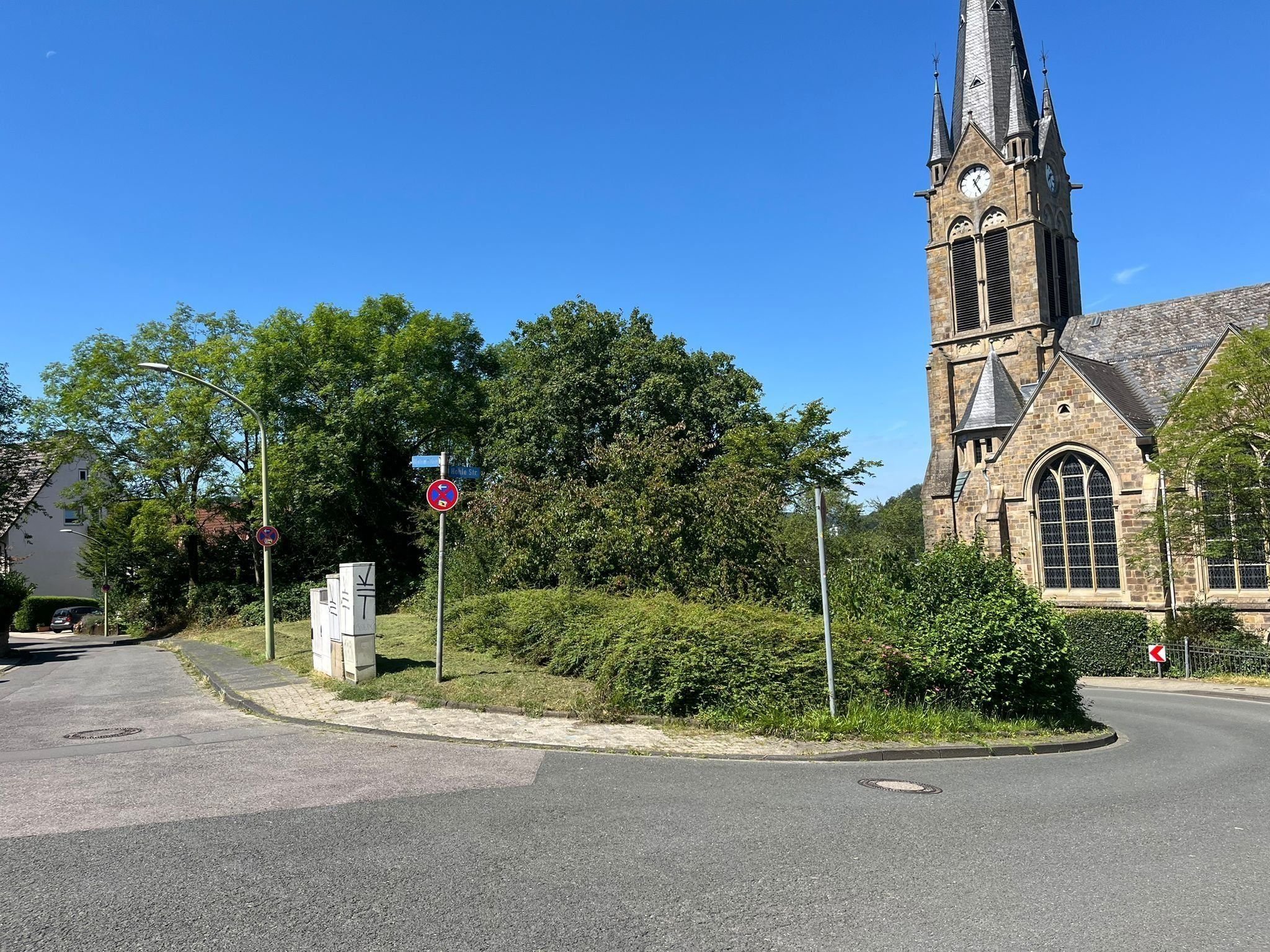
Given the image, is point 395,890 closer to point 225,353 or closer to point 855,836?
point 855,836

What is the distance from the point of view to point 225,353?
36.5m

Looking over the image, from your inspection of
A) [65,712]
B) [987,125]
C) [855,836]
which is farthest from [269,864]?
[987,125]

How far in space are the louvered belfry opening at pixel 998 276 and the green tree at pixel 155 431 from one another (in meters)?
35.2

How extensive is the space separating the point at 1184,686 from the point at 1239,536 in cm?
546

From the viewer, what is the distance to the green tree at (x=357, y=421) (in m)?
34.5

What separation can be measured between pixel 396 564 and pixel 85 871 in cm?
3371

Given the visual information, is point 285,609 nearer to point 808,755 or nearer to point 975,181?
point 808,755

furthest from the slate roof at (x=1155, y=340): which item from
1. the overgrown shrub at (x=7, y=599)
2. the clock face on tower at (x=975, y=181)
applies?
the overgrown shrub at (x=7, y=599)

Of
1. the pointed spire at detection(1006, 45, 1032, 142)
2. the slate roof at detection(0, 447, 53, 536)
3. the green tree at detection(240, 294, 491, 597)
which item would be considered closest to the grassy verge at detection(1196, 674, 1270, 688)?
the green tree at detection(240, 294, 491, 597)

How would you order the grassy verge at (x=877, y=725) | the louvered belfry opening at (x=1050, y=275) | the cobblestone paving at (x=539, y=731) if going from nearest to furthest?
the cobblestone paving at (x=539, y=731), the grassy verge at (x=877, y=725), the louvered belfry opening at (x=1050, y=275)

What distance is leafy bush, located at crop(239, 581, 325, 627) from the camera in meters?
34.3

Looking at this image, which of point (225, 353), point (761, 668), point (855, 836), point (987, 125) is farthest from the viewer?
point (987, 125)

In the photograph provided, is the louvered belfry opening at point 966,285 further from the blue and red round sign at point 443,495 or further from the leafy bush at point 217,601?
the blue and red round sign at point 443,495

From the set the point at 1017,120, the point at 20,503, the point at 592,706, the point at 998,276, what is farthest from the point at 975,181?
the point at 20,503
